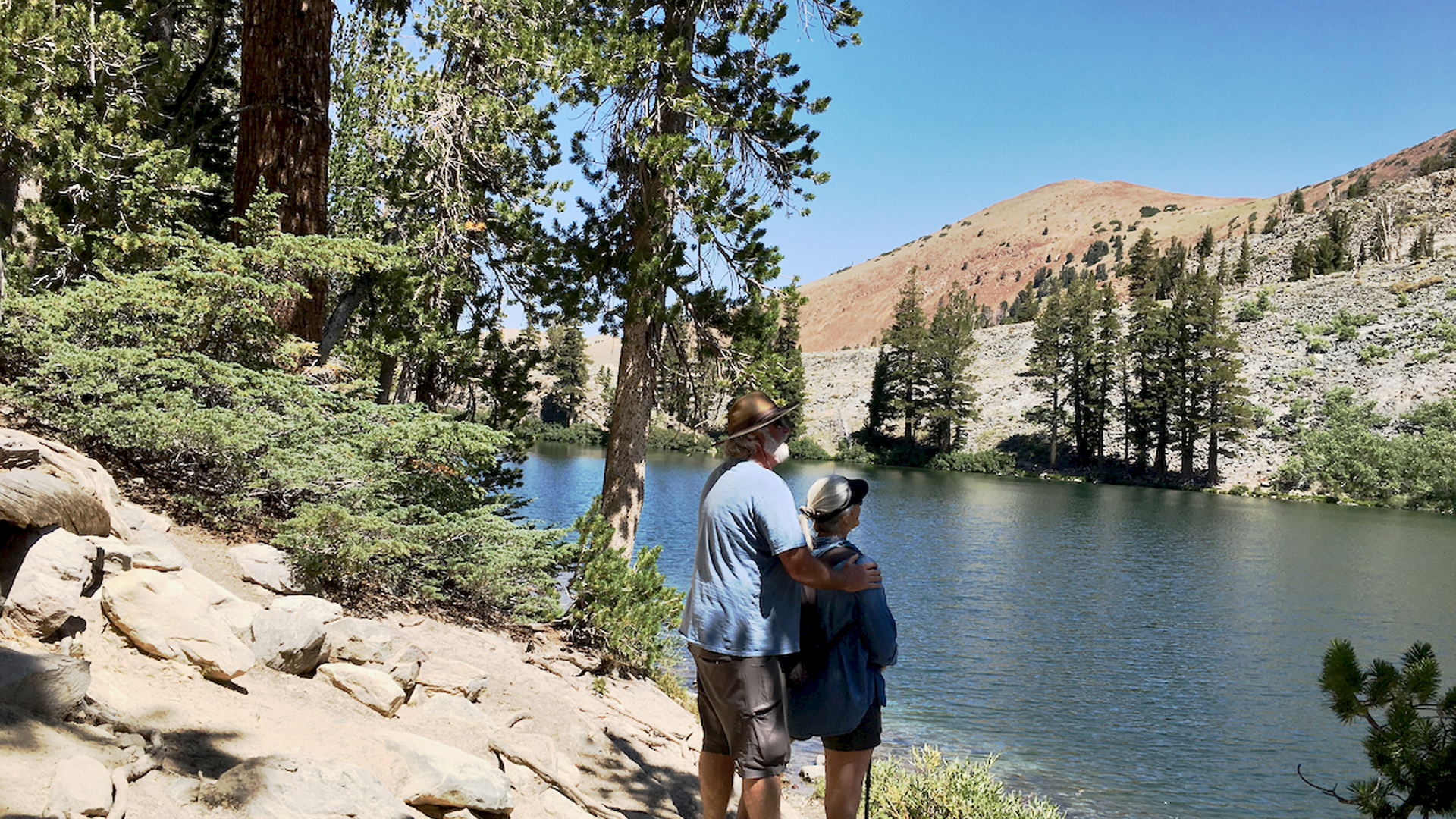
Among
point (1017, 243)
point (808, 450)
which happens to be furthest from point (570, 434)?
point (1017, 243)

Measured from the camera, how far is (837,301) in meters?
185

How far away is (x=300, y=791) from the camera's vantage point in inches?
108

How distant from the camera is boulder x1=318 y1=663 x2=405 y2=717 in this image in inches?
171

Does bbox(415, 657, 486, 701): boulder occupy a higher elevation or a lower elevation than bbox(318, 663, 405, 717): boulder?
lower

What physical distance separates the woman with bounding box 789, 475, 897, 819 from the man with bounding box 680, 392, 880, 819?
166 mm

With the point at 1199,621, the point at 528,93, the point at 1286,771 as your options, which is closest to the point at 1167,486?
the point at 1199,621

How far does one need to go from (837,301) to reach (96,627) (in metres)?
185

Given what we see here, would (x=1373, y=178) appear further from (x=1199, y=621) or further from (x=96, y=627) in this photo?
(x=96, y=627)

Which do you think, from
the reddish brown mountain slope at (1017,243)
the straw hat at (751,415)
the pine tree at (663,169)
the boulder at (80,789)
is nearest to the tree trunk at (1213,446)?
the pine tree at (663,169)

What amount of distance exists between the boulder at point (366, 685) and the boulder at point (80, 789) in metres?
1.99

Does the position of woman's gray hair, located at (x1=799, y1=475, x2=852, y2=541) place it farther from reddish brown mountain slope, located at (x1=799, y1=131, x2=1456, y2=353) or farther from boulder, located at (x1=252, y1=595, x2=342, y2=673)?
reddish brown mountain slope, located at (x1=799, y1=131, x2=1456, y2=353)

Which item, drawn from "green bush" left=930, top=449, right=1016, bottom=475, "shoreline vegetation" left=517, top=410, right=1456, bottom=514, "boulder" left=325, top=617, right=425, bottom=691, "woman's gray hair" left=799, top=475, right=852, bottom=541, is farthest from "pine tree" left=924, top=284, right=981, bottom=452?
"woman's gray hair" left=799, top=475, right=852, bottom=541

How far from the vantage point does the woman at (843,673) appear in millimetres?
3400

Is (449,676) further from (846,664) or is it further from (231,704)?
(846,664)
